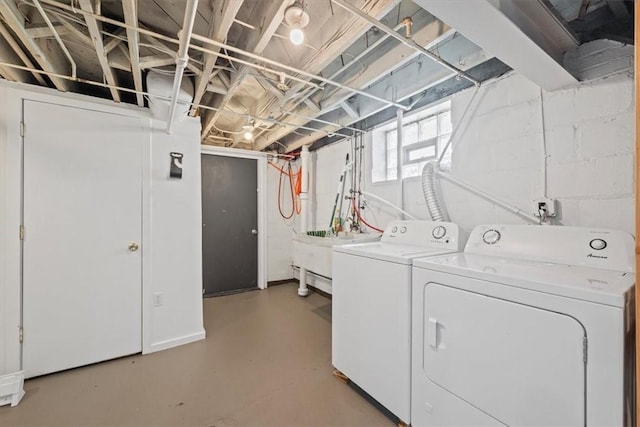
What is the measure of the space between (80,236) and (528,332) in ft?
9.61

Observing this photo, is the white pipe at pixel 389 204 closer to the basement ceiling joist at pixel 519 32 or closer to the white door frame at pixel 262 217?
the basement ceiling joist at pixel 519 32

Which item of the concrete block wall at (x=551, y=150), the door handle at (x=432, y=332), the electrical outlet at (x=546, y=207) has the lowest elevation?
the door handle at (x=432, y=332)

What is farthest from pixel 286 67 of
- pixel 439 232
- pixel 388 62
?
pixel 439 232

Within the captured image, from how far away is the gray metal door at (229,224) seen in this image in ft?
12.5

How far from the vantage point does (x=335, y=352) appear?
1.96m

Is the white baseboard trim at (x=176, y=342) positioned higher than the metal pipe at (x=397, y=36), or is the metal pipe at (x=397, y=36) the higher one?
the metal pipe at (x=397, y=36)

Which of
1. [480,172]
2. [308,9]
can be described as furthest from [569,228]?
[308,9]

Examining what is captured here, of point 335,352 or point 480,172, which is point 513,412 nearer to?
point 335,352

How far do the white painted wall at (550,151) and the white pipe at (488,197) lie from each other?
0.12 feet

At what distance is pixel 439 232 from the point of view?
1938 millimetres

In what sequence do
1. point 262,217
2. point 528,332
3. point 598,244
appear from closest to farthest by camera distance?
point 528,332 < point 598,244 < point 262,217

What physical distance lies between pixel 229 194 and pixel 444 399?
11.6 feet

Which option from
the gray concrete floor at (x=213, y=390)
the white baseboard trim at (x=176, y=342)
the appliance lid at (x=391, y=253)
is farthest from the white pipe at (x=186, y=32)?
the white baseboard trim at (x=176, y=342)

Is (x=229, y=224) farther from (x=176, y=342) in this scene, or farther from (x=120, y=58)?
(x=120, y=58)
